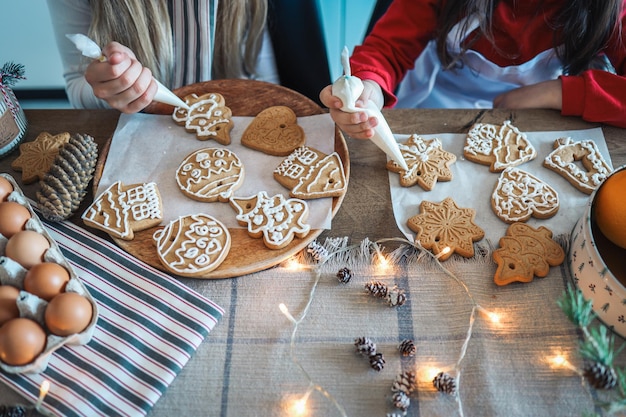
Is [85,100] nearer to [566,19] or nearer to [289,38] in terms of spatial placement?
[289,38]

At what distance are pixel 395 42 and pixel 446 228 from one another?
0.57 m

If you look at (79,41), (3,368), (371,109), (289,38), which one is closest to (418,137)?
(371,109)

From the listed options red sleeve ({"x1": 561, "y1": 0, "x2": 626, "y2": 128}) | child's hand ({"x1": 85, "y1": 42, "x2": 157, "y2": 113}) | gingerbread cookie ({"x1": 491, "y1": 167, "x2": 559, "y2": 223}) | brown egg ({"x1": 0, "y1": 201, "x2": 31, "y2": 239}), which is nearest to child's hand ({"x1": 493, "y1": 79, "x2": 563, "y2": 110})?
red sleeve ({"x1": 561, "y1": 0, "x2": 626, "y2": 128})

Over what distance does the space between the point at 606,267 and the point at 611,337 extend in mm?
127

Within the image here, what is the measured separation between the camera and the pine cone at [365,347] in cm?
83

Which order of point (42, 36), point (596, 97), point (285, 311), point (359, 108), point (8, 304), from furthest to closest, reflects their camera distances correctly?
1. point (42, 36)
2. point (596, 97)
3. point (359, 108)
4. point (285, 311)
5. point (8, 304)

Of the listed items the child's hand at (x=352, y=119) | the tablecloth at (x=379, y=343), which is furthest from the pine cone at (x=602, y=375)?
the child's hand at (x=352, y=119)

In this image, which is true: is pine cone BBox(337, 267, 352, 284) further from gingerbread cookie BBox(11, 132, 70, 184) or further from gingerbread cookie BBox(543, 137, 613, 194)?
gingerbread cookie BBox(11, 132, 70, 184)

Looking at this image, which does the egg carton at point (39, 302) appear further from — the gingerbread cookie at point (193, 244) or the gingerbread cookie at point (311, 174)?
the gingerbread cookie at point (311, 174)

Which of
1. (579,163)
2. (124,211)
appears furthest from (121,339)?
(579,163)

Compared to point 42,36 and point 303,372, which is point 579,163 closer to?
point 303,372

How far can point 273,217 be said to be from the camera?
980 mm

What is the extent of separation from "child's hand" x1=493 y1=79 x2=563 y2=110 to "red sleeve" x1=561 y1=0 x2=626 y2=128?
17mm

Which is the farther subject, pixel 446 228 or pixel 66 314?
pixel 446 228
